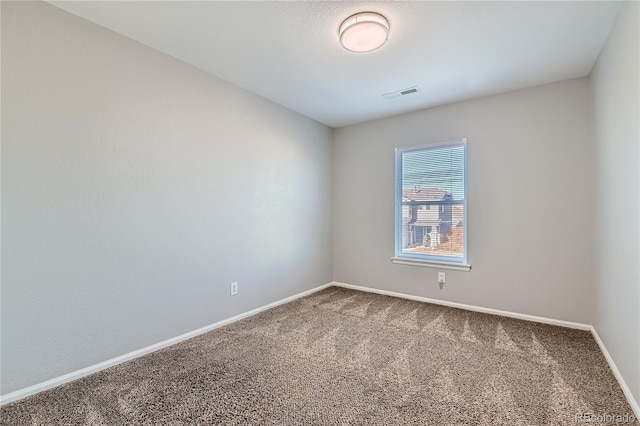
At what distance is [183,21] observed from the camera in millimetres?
1994

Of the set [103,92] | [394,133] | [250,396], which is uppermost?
[394,133]

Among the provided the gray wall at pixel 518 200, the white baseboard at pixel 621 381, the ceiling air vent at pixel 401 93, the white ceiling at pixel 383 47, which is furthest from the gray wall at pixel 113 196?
the white baseboard at pixel 621 381

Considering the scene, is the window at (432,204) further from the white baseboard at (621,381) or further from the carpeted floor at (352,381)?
the white baseboard at (621,381)

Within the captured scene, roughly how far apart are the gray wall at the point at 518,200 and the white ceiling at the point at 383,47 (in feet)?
0.98

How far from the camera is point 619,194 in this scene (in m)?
1.88

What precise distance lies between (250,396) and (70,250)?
153 cm

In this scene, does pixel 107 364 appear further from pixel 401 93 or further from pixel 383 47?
pixel 401 93

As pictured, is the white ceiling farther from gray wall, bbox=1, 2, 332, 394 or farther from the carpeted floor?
the carpeted floor

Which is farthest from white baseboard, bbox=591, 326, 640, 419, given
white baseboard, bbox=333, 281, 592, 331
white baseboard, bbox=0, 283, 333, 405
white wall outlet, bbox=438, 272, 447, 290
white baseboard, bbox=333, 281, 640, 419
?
white baseboard, bbox=0, 283, 333, 405

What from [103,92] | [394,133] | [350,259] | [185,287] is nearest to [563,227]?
[394,133]

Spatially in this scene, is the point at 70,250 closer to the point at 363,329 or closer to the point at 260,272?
the point at 260,272

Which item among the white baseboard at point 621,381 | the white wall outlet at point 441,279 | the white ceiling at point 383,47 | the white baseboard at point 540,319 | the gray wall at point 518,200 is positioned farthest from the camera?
the white wall outlet at point 441,279

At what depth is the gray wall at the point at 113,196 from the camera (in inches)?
68.3

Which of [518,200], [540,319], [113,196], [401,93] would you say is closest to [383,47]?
[401,93]
